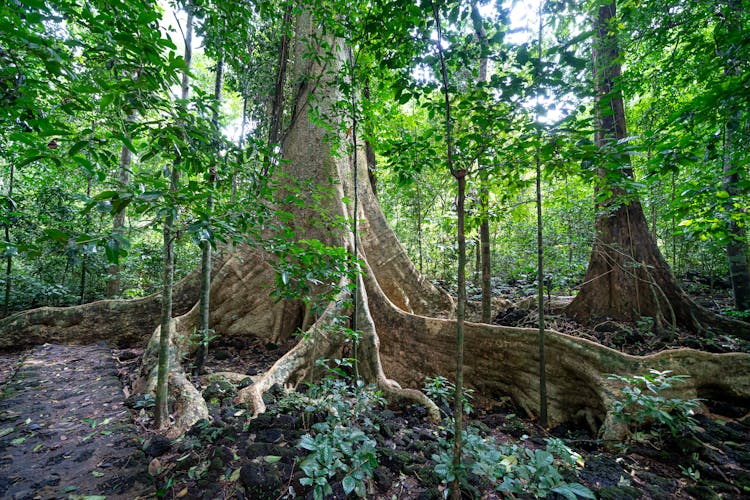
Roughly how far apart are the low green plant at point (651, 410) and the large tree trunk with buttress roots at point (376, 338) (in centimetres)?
18

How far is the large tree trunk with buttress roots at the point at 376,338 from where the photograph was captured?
3098mm

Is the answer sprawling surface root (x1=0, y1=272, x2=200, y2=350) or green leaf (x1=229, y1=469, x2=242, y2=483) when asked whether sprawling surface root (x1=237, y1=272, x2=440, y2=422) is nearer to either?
green leaf (x1=229, y1=469, x2=242, y2=483)

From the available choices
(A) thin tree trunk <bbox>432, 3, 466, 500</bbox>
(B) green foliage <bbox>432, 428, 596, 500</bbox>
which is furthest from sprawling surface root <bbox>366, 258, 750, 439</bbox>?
(A) thin tree trunk <bbox>432, 3, 466, 500</bbox>

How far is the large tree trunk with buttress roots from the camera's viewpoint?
3.10 meters

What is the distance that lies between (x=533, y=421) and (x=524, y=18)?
170 inches

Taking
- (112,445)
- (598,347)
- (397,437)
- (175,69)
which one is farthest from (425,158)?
(112,445)

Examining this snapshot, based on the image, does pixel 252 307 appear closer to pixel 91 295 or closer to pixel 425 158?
pixel 425 158

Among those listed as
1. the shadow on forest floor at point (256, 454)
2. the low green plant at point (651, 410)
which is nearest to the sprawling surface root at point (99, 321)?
the shadow on forest floor at point (256, 454)

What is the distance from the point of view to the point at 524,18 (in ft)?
11.2

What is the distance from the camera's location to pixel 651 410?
2539mm

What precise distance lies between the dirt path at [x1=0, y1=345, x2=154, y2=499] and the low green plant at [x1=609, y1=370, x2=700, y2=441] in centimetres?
359

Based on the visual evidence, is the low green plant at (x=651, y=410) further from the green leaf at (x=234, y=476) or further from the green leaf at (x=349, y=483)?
the green leaf at (x=234, y=476)

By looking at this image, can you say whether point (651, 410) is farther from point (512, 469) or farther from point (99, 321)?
point (99, 321)

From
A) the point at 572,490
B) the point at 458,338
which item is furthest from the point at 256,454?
the point at 572,490
